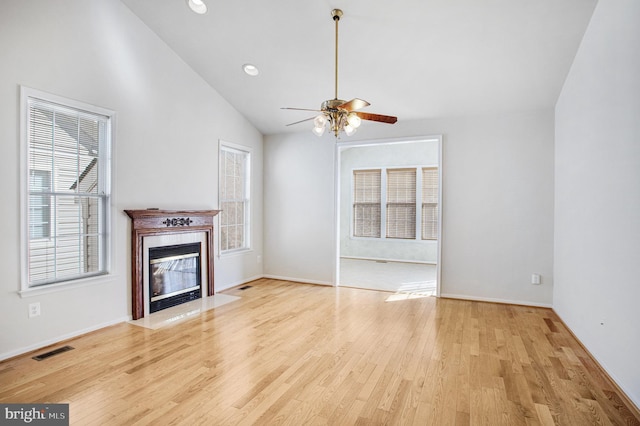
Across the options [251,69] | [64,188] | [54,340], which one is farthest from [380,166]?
[54,340]

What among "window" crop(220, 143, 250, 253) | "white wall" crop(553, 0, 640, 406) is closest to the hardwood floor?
"white wall" crop(553, 0, 640, 406)

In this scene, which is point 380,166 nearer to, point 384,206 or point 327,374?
point 384,206

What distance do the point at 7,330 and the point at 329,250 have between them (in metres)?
4.20

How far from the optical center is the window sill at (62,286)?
3.14 metres

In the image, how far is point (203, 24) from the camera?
3992 mm

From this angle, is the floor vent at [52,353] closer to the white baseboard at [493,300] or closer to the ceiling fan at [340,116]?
the ceiling fan at [340,116]

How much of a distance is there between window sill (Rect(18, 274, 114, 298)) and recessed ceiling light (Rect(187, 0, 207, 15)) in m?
3.08

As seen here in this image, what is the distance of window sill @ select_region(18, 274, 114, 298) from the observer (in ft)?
10.3

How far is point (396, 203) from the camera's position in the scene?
28.8ft

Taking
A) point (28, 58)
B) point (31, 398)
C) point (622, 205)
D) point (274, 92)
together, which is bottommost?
point (31, 398)

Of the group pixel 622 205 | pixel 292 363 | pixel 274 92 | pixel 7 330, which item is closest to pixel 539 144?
pixel 622 205

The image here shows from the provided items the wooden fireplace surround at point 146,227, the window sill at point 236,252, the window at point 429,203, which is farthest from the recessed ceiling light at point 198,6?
the window at point 429,203

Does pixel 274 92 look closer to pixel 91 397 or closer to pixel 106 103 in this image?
pixel 106 103

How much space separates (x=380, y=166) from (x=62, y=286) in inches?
281
